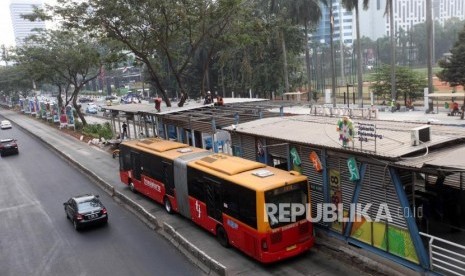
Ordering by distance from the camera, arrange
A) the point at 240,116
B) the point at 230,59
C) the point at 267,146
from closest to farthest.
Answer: the point at 267,146
the point at 240,116
the point at 230,59

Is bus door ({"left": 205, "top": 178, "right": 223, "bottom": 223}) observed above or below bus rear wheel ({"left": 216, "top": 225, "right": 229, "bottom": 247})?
above

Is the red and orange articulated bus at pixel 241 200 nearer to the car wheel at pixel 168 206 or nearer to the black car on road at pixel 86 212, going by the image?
the car wheel at pixel 168 206

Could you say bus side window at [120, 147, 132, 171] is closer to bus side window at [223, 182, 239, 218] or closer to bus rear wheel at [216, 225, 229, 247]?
bus rear wheel at [216, 225, 229, 247]

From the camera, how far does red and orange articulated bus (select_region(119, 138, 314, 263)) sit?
13031mm

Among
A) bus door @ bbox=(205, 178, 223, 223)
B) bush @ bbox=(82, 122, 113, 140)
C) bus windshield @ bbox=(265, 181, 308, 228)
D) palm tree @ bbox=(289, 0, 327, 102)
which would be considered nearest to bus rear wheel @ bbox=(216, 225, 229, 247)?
bus door @ bbox=(205, 178, 223, 223)

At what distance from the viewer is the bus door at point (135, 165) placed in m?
22.3

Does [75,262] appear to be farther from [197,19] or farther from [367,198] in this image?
[197,19]

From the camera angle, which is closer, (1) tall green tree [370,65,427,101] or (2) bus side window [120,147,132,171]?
(2) bus side window [120,147,132,171]

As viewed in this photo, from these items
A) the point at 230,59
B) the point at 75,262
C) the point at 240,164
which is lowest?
the point at 75,262

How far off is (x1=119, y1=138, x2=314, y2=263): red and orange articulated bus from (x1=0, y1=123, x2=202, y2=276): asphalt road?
5.51ft

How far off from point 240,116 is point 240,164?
8.78 meters

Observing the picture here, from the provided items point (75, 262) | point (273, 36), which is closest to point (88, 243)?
point (75, 262)

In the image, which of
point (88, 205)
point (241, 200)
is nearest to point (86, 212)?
point (88, 205)

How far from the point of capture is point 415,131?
11.5 meters
